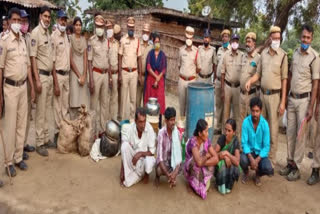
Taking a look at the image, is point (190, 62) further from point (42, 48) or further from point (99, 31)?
point (42, 48)

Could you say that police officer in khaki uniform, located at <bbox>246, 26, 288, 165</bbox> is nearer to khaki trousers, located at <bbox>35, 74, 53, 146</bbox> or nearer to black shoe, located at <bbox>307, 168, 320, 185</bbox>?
black shoe, located at <bbox>307, 168, 320, 185</bbox>

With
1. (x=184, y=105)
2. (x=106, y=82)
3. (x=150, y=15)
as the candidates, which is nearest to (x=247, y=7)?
(x=150, y=15)

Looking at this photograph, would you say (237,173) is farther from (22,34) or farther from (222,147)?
(22,34)

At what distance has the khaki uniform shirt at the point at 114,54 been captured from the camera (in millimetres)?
5590

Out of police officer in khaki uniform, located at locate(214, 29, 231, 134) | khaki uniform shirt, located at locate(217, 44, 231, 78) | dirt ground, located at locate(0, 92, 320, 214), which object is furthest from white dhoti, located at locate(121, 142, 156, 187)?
khaki uniform shirt, located at locate(217, 44, 231, 78)

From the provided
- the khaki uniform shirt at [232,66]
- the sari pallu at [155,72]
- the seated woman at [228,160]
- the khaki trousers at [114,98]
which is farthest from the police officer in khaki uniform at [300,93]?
the khaki trousers at [114,98]

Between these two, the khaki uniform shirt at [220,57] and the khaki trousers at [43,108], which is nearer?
the khaki trousers at [43,108]

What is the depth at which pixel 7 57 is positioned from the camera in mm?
3904

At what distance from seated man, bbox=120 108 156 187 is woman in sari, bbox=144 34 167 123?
6.61 feet

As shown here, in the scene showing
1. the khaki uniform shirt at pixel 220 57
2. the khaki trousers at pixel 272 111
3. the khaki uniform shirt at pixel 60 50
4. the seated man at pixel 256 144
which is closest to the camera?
the seated man at pixel 256 144

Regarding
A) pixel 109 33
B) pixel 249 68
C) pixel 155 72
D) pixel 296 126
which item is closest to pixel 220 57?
pixel 249 68

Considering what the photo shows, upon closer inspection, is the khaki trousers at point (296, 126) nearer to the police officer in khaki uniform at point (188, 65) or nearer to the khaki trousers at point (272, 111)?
the khaki trousers at point (272, 111)

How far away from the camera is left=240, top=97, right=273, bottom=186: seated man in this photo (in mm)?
4020

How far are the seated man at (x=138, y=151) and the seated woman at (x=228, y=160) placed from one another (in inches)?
33.3
